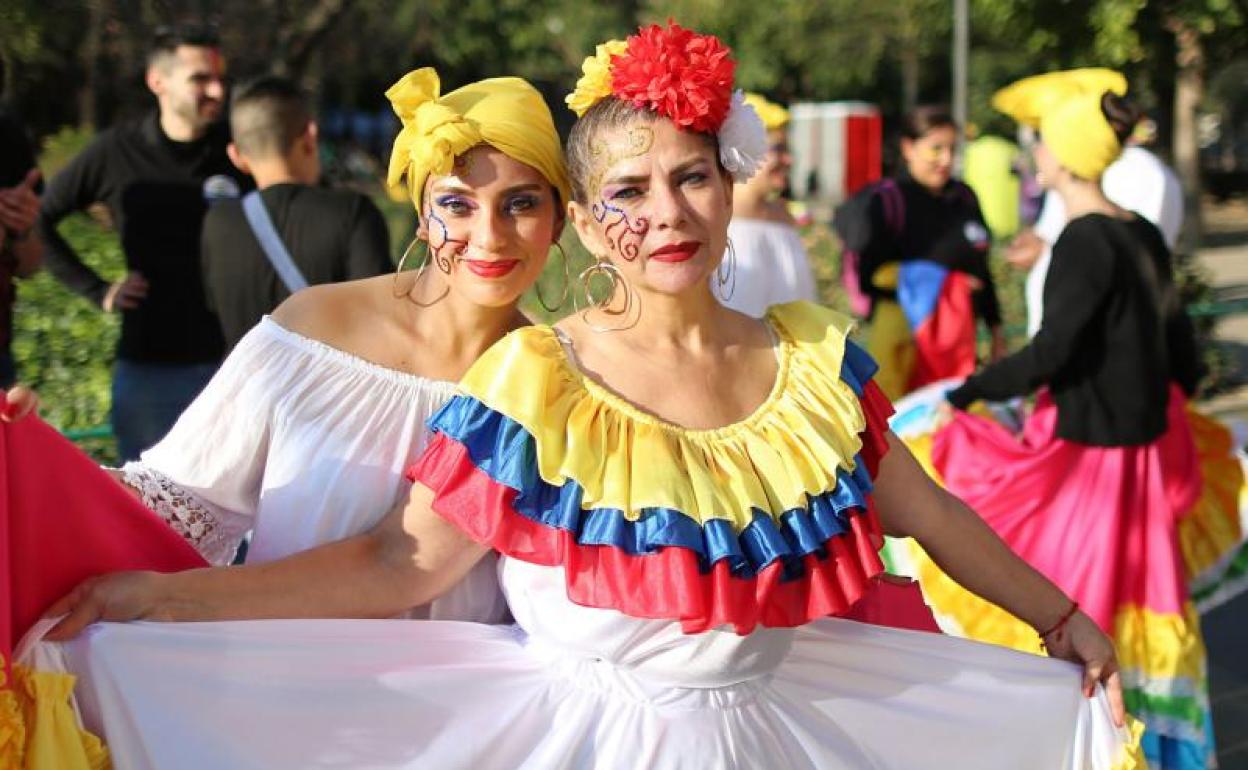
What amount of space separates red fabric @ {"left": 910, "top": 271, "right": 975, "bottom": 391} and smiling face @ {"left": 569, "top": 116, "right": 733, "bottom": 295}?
446cm

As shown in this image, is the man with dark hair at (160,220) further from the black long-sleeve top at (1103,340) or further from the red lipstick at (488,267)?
the red lipstick at (488,267)

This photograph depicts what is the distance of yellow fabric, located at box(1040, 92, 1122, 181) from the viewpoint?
458 cm

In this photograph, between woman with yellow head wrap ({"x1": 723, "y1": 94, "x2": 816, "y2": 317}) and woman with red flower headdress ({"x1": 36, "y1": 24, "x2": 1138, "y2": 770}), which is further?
woman with yellow head wrap ({"x1": 723, "y1": 94, "x2": 816, "y2": 317})

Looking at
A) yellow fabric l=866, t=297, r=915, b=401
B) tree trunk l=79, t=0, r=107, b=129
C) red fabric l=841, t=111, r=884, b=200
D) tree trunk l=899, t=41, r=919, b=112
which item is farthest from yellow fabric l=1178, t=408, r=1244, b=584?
tree trunk l=899, t=41, r=919, b=112

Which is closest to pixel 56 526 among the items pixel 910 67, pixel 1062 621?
pixel 1062 621

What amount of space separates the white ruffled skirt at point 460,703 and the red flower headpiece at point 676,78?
2.87 ft

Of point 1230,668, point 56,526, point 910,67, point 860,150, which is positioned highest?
point 910,67

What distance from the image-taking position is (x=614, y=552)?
2381mm

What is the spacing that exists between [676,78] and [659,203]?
0.19 meters

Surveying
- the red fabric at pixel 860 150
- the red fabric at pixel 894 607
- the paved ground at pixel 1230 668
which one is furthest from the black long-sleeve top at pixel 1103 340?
the red fabric at pixel 860 150

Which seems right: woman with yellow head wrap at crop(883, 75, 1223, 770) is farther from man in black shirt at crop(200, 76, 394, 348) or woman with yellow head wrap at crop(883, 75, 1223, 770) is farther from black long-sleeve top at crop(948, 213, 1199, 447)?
man in black shirt at crop(200, 76, 394, 348)

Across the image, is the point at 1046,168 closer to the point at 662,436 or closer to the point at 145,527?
the point at 662,436

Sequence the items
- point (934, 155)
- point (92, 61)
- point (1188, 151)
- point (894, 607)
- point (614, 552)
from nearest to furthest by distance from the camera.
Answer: point (614, 552)
point (894, 607)
point (934, 155)
point (92, 61)
point (1188, 151)

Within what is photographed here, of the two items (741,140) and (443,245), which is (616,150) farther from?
(443,245)
